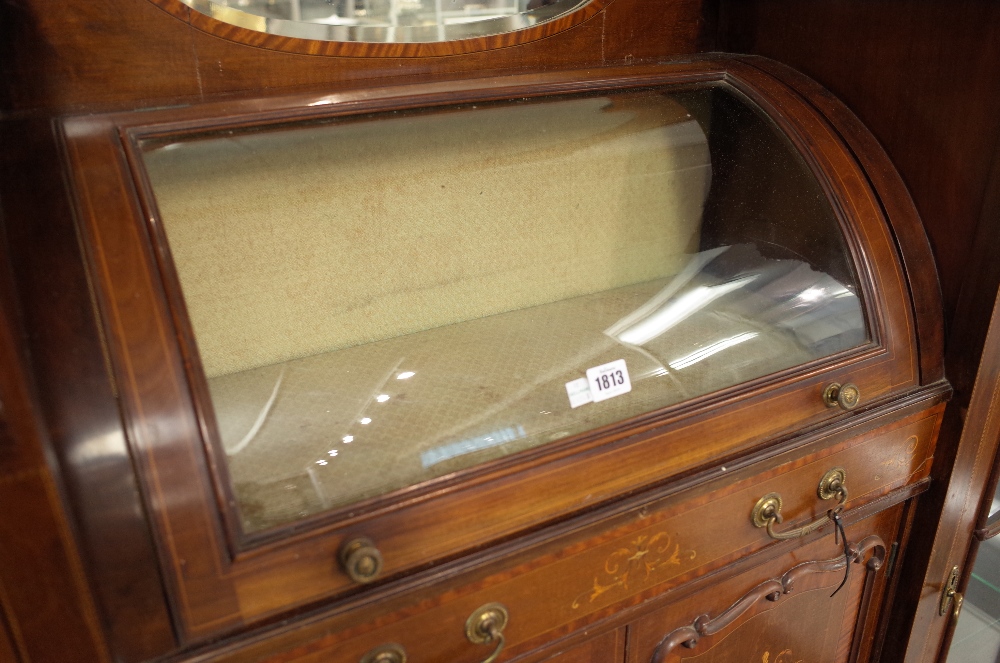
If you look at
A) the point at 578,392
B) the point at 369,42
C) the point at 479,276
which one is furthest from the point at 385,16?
the point at 578,392

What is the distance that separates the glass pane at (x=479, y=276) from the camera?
0.70 m

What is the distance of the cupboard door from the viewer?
86cm

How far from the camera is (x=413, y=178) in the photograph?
89 cm

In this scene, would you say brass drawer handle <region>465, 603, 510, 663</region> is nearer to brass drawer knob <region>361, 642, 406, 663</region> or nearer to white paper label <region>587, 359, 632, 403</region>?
brass drawer knob <region>361, 642, 406, 663</region>

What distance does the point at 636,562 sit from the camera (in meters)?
0.78

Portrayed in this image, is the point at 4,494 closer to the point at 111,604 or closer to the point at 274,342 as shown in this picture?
the point at 111,604

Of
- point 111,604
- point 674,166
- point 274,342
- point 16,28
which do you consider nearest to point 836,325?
point 674,166

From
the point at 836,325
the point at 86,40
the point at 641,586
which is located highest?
the point at 86,40

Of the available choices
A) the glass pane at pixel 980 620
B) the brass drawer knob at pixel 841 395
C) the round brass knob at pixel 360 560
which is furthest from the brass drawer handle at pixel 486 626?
the glass pane at pixel 980 620

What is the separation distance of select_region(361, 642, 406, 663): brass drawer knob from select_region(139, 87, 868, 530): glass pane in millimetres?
145

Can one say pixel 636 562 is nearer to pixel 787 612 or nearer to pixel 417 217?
pixel 787 612

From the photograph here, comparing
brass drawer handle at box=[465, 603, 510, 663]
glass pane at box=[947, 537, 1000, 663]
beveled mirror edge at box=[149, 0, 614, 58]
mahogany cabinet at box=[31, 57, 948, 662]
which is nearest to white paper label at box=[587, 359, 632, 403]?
mahogany cabinet at box=[31, 57, 948, 662]

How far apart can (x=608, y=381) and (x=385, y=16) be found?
0.50 meters

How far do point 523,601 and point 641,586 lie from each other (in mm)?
156
